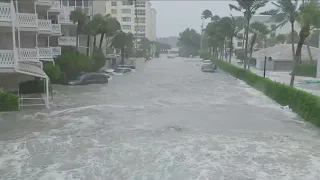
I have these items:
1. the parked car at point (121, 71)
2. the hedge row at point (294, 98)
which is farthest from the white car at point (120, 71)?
the hedge row at point (294, 98)

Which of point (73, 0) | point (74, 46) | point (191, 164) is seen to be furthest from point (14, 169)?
point (73, 0)

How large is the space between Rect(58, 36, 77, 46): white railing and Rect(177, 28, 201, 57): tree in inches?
3269

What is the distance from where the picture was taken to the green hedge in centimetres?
1880

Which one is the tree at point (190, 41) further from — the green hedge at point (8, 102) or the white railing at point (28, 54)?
the green hedge at point (8, 102)

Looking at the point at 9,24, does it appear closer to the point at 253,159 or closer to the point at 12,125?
the point at 12,125

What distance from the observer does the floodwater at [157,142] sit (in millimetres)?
10820

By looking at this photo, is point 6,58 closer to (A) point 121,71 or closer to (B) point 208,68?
(A) point 121,71

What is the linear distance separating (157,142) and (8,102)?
930 centimetres

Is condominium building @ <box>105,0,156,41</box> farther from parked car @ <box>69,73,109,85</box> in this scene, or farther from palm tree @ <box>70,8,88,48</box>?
parked car @ <box>69,73,109,85</box>

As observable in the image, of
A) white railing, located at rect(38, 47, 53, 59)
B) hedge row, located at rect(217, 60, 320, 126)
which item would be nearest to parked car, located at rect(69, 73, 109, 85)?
white railing, located at rect(38, 47, 53, 59)

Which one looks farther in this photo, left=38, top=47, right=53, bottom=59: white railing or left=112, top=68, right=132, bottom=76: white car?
left=112, top=68, right=132, bottom=76: white car

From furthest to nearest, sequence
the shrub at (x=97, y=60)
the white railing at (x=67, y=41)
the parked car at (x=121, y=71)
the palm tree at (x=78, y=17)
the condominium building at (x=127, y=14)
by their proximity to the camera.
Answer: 1. the condominium building at (x=127, y=14)
2. the parked car at (x=121, y=71)
3. the white railing at (x=67, y=41)
4. the shrub at (x=97, y=60)
5. the palm tree at (x=78, y=17)

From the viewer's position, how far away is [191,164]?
11.4 metres

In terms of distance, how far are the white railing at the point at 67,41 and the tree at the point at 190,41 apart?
8303 cm
